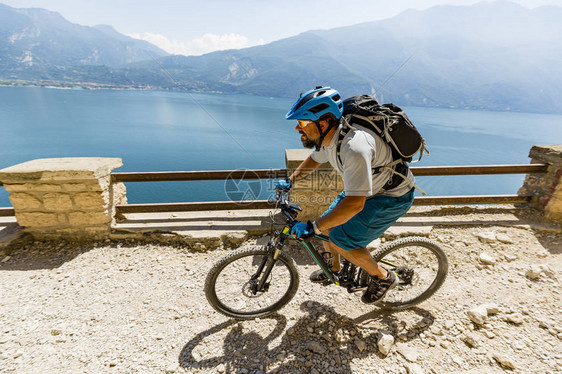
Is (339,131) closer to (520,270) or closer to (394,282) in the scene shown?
(394,282)

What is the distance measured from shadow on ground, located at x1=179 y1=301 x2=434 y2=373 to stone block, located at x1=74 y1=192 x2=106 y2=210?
2770mm

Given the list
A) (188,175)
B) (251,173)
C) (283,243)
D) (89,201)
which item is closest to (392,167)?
(283,243)

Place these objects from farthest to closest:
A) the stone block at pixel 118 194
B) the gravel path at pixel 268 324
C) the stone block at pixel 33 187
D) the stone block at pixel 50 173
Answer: the stone block at pixel 118 194 → the stone block at pixel 33 187 → the stone block at pixel 50 173 → the gravel path at pixel 268 324

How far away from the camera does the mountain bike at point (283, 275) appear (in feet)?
8.82

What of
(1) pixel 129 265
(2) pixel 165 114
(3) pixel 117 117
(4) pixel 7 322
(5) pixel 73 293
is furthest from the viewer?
(2) pixel 165 114

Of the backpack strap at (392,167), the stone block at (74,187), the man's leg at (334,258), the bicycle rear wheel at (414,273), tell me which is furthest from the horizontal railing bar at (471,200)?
the stone block at (74,187)

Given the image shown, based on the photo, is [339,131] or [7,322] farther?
[7,322]

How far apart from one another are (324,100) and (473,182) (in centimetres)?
5656

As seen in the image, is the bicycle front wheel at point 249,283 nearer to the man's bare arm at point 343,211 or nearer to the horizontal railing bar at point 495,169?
the man's bare arm at point 343,211

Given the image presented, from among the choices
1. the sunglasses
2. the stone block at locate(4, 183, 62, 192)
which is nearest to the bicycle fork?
the sunglasses

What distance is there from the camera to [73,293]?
3.44m

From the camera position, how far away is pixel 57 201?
4.14 m

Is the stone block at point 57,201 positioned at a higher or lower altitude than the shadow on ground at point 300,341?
higher

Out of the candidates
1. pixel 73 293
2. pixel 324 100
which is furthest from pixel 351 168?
pixel 73 293
